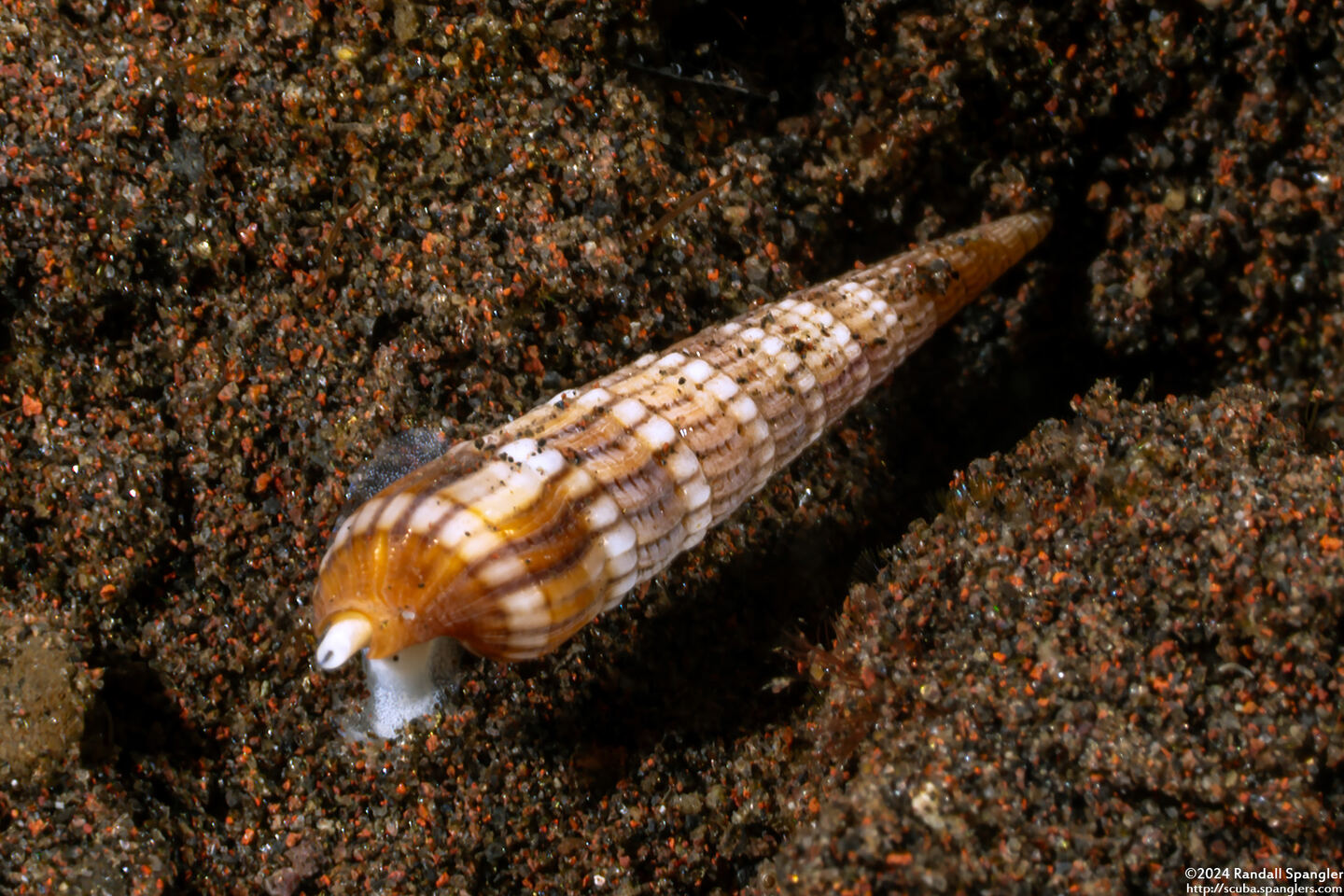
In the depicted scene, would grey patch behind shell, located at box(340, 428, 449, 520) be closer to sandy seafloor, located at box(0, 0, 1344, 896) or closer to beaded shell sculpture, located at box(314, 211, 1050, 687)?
sandy seafloor, located at box(0, 0, 1344, 896)

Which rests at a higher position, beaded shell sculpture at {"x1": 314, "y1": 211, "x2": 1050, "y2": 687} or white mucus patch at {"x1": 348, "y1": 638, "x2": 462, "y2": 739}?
beaded shell sculpture at {"x1": 314, "y1": 211, "x2": 1050, "y2": 687}

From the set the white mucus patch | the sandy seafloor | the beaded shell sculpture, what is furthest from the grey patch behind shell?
the white mucus patch

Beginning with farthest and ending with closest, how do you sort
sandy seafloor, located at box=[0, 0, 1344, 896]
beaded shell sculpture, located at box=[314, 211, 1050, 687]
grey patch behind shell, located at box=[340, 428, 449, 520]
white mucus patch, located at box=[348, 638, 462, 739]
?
grey patch behind shell, located at box=[340, 428, 449, 520] → white mucus patch, located at box=[348, 638, 462, 739] → sandy seafloor, located at box=[0, 0, 1344, 896] → beaded shell sculpture, located at box=[314, 211, 1050, 687]

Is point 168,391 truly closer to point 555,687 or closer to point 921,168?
point 555,687

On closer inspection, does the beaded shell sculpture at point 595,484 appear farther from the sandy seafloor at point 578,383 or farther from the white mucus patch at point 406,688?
the sandy seafloor at point 578,383

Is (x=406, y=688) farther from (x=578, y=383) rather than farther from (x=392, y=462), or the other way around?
(x=578, y=383)

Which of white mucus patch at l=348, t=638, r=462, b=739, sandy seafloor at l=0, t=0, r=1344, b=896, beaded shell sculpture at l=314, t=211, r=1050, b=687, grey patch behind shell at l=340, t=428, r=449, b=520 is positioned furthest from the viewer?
grey patch behind shell at l=340, t=428, r=449, b=520

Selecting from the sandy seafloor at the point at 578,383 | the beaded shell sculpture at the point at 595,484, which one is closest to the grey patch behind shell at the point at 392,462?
the sandy seafloor at the point at 578,383

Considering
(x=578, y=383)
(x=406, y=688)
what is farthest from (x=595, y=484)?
(x=406, y=688)
